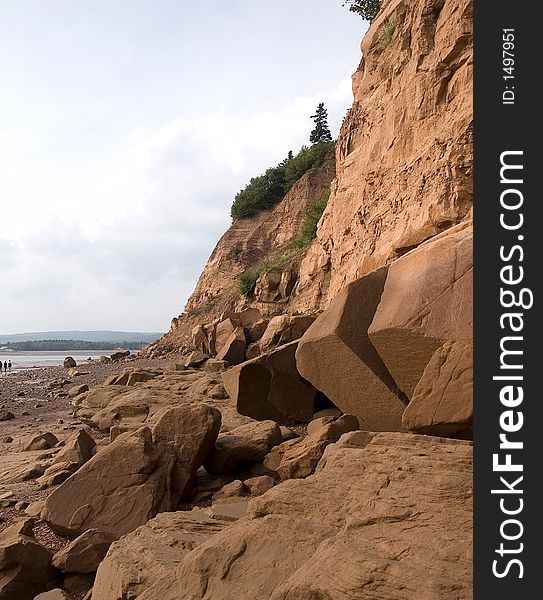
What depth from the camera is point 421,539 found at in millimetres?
2395

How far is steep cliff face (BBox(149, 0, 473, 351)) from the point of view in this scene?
9.04 metres

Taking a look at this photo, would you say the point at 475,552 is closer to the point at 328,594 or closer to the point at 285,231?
the point at 328,594

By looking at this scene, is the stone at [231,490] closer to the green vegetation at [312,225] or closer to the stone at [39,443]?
the stone at [39,443]

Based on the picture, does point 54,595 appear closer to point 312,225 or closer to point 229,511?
point 229,511

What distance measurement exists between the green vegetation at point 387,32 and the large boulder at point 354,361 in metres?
9.36

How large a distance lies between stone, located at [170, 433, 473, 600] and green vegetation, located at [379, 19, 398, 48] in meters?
11.8

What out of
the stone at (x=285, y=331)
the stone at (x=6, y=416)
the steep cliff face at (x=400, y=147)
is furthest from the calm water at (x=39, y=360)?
the stone at (x=285, y=331)

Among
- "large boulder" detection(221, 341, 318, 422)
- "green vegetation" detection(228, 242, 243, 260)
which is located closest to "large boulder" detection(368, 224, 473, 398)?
"large boulder" detection(221, 341, 318, 422)

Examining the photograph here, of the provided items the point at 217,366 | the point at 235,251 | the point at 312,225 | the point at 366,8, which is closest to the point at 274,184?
the point at 235,251

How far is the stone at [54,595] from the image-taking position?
3471mm

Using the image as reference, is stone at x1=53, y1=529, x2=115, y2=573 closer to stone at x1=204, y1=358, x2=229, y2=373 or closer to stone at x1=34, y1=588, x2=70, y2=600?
stone at x1=34, y1=588, x2=70, y2=600

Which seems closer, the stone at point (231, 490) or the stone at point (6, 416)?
the stone at point (231, 490)

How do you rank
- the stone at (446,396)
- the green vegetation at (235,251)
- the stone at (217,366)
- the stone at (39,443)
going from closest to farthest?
1. the stone at (446,396)
2. the stone at (39,443)
3. the stone at (217,366)
4. the green vegetation at (235,251)

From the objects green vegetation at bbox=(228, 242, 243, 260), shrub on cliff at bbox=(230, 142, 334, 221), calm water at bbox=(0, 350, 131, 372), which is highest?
shrub on cliff at bbox=(230, 142, 334, 221)
